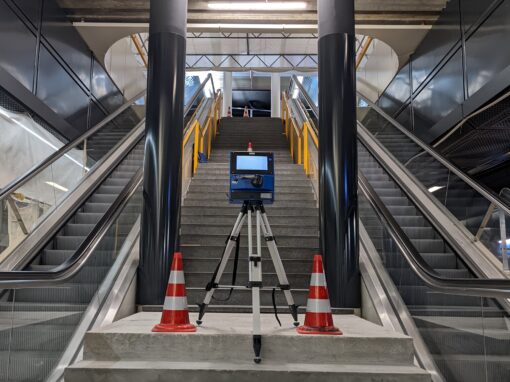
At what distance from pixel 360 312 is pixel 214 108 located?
8424mm

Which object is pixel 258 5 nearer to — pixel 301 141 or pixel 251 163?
pixel 301 141

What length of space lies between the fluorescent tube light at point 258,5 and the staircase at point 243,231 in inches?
100

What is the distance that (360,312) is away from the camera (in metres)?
4.18

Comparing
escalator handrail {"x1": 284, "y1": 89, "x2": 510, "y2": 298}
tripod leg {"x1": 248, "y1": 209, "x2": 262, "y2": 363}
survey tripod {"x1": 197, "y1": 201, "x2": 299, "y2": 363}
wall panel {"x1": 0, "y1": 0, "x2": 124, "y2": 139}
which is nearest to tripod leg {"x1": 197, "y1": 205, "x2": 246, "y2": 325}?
survey tripod {"x1": 197, "y1": 201, "x2": 299, "y2": 363}

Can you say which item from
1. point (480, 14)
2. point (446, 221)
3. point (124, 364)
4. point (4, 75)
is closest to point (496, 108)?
point (480, 14)

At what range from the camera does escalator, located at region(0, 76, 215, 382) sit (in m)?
2.49

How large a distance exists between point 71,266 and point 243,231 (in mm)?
2959

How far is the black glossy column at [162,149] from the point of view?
4.21 m

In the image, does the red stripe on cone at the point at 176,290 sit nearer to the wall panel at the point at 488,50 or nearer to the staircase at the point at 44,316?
the staircase at the point at 44,316

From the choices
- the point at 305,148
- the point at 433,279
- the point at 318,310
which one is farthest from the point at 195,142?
the point at 433,279

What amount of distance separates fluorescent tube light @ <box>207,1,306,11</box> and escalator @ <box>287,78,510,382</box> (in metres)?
2.54

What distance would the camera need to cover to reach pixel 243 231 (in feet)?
18.9

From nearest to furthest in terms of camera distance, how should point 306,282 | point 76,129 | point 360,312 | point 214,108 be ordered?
point 360,312
point 306,282
point 76,129
point 214,108

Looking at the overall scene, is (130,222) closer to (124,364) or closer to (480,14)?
(124,364)
